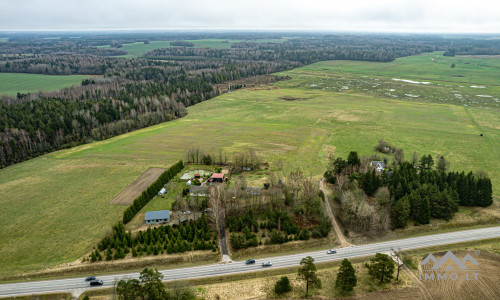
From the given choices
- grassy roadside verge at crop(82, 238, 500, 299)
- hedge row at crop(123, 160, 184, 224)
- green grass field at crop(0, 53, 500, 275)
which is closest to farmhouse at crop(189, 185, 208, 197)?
hedge row at crop(123, 160, 184, 224)

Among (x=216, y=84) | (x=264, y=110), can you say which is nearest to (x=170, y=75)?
(x=216, y=84)

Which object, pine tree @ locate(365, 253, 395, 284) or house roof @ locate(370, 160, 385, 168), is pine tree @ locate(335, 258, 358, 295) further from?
house roof @ locate(370, 160, 385, 168)

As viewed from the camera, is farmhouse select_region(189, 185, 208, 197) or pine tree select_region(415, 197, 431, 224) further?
farmhouse select_region(189, 185, 208, 197)

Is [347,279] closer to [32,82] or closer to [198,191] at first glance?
[198,191]

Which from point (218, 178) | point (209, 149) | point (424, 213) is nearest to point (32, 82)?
point (209, 149)

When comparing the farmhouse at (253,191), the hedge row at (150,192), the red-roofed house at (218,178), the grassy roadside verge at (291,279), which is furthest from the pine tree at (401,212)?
the hedge row at (150,192)

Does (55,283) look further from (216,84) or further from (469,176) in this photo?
(216,84)
